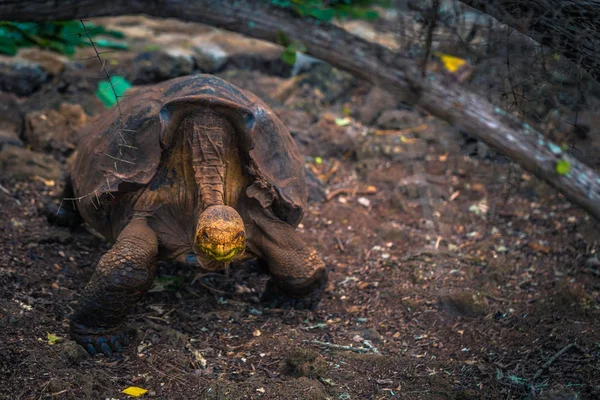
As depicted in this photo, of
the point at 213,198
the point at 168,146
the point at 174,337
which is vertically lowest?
the point at 174,337

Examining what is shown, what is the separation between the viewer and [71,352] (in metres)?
2.80

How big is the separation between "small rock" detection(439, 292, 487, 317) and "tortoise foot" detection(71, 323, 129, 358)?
1.75 metres

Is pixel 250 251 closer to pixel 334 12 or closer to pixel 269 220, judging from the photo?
pixel 269 220

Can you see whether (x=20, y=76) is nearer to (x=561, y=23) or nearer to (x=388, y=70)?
(x=388, y=70)

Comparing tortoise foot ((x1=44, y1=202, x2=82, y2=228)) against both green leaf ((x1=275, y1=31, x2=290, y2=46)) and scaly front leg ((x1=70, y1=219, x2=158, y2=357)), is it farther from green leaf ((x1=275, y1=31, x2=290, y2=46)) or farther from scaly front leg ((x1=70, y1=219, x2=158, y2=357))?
green leaf ((x1=275, y1=31, x2=290, y2=46))

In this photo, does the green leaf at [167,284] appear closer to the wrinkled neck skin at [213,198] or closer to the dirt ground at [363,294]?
the dirt ground at [363,294]

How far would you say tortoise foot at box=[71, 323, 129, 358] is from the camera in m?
2.98

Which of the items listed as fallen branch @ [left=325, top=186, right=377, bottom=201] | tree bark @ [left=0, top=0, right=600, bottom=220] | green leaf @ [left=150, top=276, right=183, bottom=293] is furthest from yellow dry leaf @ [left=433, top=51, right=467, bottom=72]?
green leaf @ [left=150, top=276, right=183, bottom=293]

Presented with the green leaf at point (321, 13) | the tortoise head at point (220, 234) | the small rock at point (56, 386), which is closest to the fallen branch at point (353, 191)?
the green leaf at point (321, 13)

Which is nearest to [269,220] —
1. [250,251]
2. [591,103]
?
[250,251]

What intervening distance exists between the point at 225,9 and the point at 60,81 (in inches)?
72.9

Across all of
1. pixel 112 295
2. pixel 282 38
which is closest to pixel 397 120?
pixel 282 38

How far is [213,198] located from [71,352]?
92 centimetres

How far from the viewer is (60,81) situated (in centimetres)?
554
